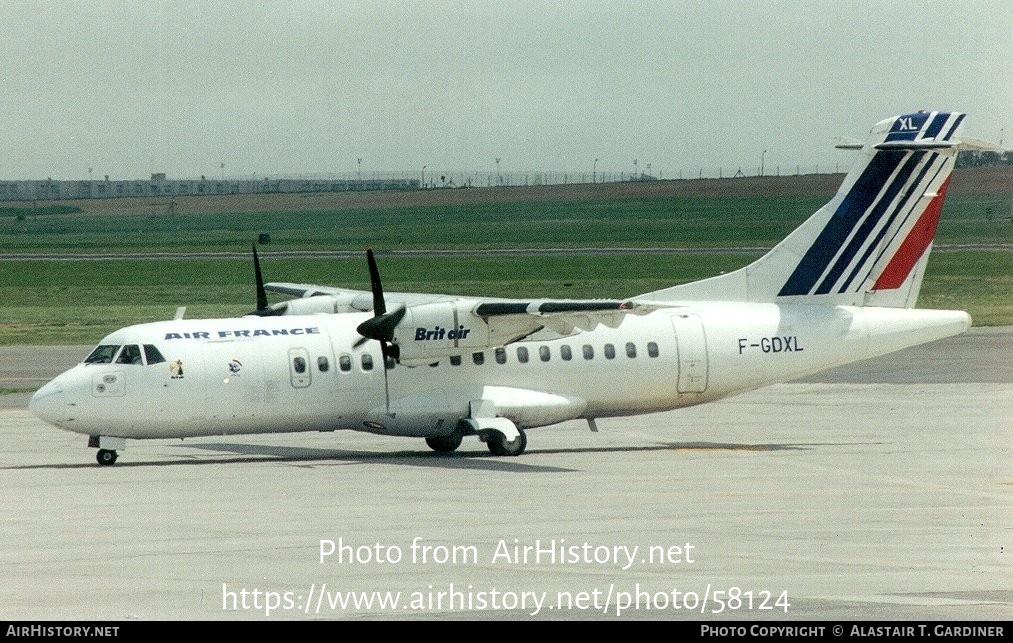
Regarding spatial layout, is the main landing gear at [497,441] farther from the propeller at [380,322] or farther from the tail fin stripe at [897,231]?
the tail fin stripe at [897,231]

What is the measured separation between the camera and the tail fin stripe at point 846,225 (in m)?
33.6

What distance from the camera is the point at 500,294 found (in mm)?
74375

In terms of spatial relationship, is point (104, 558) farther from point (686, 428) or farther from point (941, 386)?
point (941, 386)

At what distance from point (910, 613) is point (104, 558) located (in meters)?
10.0

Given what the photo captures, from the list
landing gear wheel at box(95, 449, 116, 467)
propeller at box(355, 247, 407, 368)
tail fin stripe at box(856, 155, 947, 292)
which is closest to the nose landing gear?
landing gear wheel at box(95, 449, 116, 467)

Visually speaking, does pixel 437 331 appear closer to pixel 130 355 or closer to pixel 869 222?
pixel 130 355

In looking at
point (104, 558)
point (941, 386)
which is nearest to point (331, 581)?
point (104, 558)

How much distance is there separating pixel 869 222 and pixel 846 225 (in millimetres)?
511

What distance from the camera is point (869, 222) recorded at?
110 ft

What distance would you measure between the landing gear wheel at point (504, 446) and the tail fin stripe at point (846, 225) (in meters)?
7.27

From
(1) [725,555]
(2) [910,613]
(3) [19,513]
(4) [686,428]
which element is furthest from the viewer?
(4) [686,428]

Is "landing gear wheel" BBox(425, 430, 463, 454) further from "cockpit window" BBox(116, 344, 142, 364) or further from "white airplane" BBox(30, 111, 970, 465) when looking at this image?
"cockpit window" BBox(116, 344, 142, 364)
